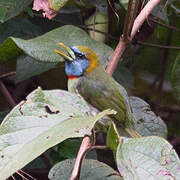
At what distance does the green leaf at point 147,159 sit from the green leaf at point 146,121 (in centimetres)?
67

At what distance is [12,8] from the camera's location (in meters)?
1.97

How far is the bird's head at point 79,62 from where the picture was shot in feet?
7.64

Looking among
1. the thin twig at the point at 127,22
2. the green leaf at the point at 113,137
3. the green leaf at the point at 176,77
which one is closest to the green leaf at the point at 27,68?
the thin twig at the point at 127,22

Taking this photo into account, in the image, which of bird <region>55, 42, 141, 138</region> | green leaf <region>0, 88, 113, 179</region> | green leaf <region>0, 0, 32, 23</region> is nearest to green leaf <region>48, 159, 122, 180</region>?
green leaf <region>0, 88, 113, 179</region>

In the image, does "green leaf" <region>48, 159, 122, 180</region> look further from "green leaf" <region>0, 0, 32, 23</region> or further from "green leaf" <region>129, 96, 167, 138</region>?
"green leaf" <region>0, 0, 32, 23</region>

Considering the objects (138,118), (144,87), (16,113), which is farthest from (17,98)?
(16,113)

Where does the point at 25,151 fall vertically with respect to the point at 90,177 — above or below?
above

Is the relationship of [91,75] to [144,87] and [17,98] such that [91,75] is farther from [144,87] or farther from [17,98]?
[144,87]

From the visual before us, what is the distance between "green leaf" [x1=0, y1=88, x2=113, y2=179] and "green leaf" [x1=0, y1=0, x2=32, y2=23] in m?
0.67

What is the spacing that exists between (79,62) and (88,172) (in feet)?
3.49

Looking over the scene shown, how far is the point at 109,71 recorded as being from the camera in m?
1.82

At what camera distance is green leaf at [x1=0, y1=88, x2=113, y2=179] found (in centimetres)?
118

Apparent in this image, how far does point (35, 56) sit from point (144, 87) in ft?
5.97

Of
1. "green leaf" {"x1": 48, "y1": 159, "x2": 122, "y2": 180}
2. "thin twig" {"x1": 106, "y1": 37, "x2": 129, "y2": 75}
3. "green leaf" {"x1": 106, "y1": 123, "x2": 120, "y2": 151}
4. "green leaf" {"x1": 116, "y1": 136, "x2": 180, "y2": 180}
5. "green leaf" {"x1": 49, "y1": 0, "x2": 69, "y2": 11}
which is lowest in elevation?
"green leaf" {"x1": 48, "y1": 159, "x2": 122, "y2": 180}
